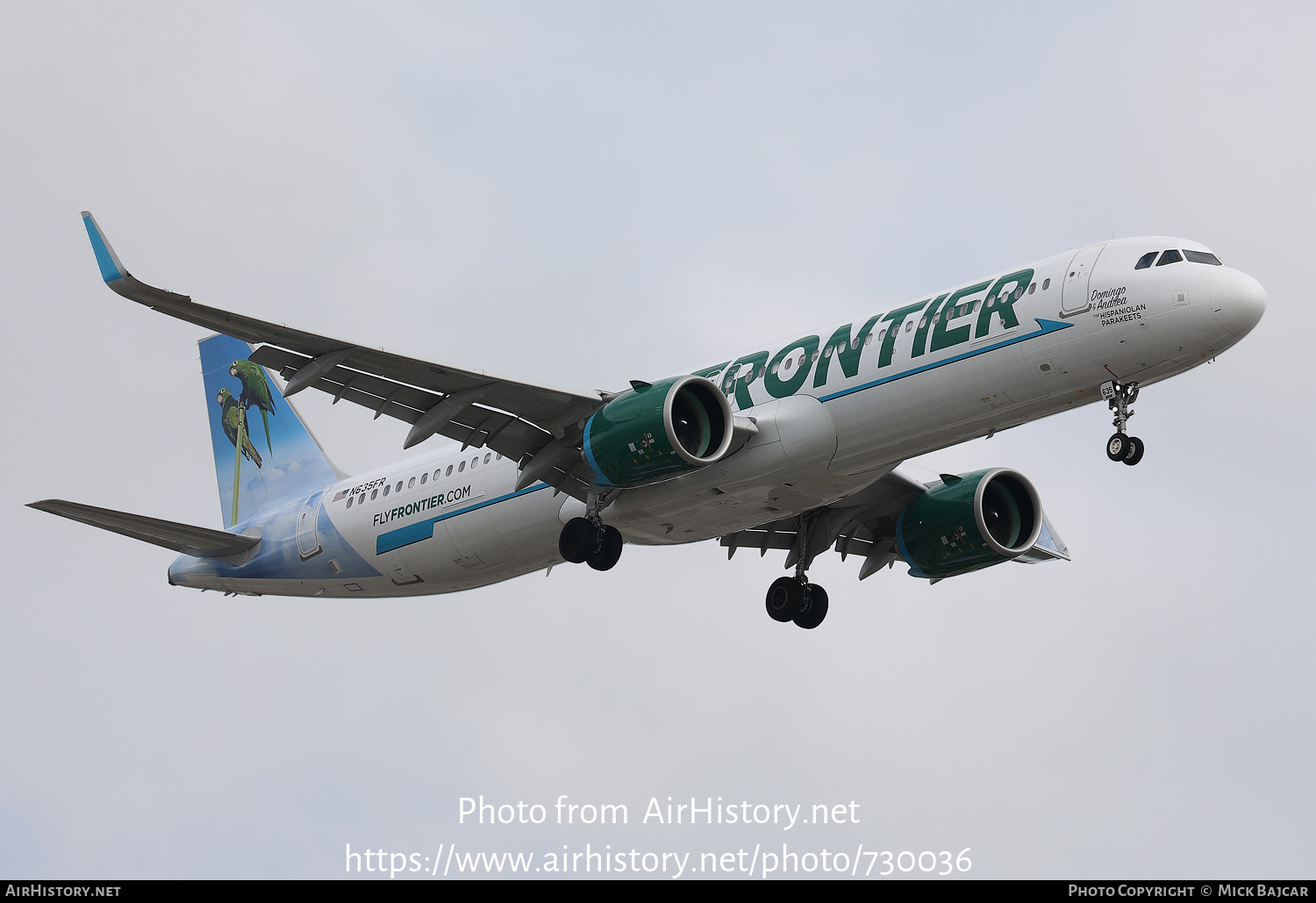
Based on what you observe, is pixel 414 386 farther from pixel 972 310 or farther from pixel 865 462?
pixel 972 310

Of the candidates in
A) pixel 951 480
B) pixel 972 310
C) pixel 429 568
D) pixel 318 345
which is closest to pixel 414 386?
pixel 318 345

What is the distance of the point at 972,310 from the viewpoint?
2661cm

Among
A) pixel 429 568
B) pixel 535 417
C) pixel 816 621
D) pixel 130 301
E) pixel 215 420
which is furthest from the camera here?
pixel 215 420

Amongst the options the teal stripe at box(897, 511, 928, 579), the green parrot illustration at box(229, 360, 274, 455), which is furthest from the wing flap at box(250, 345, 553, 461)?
the green parrot illustration at box(229, 360, 274, 455)

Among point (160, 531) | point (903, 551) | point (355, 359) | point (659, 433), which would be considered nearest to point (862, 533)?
point (903, 551)

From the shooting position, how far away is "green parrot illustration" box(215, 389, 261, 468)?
40125 mm

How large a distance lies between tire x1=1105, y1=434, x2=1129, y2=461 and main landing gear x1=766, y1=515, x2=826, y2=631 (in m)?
10.2

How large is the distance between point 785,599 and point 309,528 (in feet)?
37.1

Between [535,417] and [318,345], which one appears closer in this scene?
[318,345]

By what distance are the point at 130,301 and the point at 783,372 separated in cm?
1170

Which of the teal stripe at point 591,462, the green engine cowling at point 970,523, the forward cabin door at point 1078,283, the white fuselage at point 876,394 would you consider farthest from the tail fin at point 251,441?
the forward cabin door at point 1078,283

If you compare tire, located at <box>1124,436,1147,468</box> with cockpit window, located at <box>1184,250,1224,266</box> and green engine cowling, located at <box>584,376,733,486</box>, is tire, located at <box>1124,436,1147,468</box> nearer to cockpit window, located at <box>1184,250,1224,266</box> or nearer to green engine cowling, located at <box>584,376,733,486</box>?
cockpit window, located at <box>1184,250,1224,266</box>

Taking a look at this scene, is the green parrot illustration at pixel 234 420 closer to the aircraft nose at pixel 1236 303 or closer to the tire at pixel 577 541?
the tire at pixel 577 541

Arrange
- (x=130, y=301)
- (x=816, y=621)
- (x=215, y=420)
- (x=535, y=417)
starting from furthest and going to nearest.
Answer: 1. (x=215, y=420)
2. (x=816, y=621)
3. (x=535, y=417)
4. (x=130, y=301)
